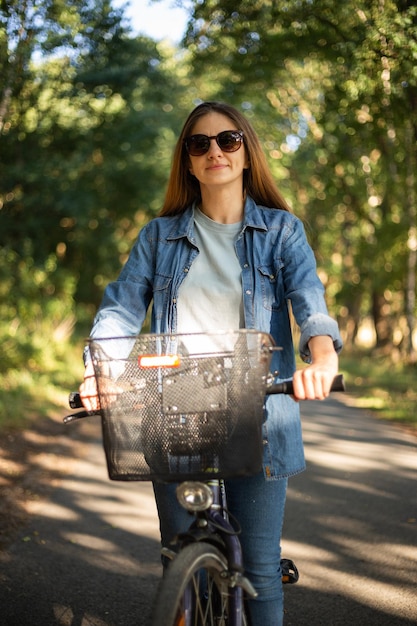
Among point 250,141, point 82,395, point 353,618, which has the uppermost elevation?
point 250,141

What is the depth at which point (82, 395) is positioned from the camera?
2531 mm

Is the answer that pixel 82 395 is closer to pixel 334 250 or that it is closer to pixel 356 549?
pixel 356 549

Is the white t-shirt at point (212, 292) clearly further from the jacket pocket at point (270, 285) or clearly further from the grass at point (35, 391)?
the grass at point (35, 391)

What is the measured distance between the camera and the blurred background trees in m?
9.84

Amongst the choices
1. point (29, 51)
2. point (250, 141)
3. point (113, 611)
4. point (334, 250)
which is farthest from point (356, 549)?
point (334, 250)

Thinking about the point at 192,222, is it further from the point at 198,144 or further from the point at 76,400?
the point at 76,400

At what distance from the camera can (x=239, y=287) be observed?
110 inches

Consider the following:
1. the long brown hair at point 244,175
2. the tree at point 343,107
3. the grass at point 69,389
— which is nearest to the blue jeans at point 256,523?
the long brown hair at point 244,175

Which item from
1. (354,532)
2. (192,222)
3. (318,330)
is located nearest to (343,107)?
(354,532)

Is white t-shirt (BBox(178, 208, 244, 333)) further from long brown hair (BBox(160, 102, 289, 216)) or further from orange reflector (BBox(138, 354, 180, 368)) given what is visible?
orange reflector (BBox(138, 354, 180, 368))

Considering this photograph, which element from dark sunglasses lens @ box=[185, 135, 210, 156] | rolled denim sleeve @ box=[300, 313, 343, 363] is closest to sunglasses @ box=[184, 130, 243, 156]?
dark sunglasses lens @ box=[185, 135, 210, 156]

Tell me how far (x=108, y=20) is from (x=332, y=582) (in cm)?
1013

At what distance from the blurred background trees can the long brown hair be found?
3.44 feet

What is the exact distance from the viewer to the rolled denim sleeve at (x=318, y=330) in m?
2.53
